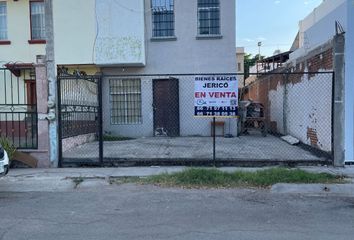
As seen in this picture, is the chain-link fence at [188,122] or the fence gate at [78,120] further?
the fence gate at [78,120]

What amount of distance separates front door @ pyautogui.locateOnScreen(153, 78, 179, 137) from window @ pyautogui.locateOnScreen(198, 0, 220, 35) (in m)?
2.68

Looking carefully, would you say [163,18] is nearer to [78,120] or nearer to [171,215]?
[78,120]

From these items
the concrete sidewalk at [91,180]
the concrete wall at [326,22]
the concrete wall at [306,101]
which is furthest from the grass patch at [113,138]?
the concrete wall at [326,22]

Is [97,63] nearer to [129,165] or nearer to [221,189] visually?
[129,165]

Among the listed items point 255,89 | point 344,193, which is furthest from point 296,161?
point 255,89

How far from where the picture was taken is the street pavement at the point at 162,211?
5.49m

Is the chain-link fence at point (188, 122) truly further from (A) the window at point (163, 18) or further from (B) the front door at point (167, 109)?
(A) the window at point (163, 18)

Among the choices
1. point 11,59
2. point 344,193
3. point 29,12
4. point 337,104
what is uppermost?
point 29,12

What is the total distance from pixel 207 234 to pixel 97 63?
13709mm

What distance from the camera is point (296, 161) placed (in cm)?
1052

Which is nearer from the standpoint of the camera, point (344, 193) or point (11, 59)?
point (344, 193)

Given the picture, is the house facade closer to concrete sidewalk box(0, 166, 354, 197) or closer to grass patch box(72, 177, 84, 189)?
concrete sidewalk box(0, 166, 354, 197)

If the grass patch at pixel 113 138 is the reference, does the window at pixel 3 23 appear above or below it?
above

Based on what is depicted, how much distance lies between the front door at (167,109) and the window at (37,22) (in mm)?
5858
